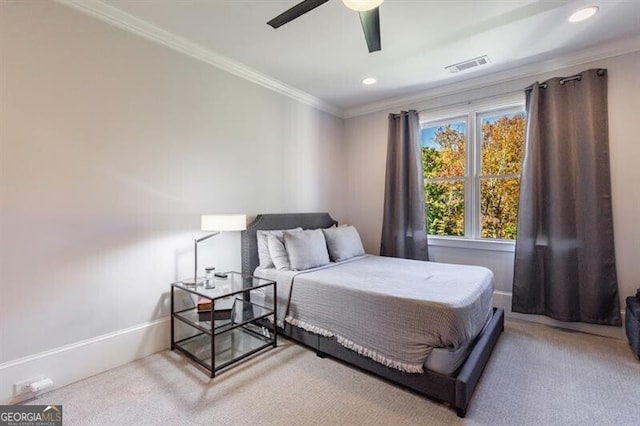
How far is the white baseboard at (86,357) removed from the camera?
6.23ft

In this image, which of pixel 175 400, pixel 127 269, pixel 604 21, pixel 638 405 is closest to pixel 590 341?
pixel 638 405

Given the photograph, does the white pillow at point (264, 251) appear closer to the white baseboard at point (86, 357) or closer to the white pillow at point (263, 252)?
the white pillow at point (263, 252)

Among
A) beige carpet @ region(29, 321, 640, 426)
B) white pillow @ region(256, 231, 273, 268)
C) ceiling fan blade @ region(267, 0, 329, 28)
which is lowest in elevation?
beige carpet @ region(29, 321, 640, 426)

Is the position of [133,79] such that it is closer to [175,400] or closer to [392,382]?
[175,400]

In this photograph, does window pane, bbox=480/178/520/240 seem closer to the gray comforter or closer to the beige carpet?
the gray comforter

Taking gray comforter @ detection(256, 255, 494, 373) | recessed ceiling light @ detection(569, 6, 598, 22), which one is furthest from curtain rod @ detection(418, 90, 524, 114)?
gray comforter @ detection(256, 255, 494, 373)

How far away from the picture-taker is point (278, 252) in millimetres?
3100

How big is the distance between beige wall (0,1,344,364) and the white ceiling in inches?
12.5

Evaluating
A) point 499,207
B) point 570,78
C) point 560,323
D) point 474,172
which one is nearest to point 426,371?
point 560,323

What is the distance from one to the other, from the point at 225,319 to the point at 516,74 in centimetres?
396

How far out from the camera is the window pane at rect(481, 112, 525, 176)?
3475 millimetres

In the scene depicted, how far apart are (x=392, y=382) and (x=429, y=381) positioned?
0.34 meters

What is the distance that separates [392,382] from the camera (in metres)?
2.13

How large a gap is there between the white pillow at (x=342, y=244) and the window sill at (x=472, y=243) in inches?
41.3
